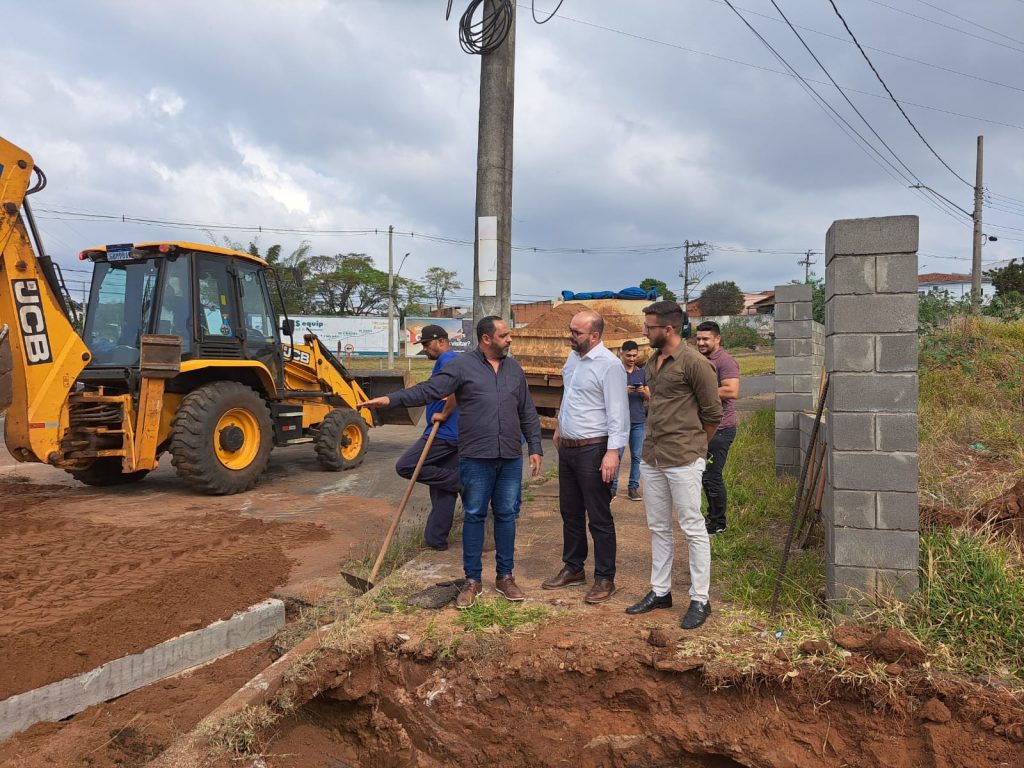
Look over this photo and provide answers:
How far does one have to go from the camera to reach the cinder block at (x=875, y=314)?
352cm

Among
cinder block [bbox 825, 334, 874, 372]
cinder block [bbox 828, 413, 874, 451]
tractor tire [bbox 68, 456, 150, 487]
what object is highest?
cinder block [bbox 825, 334, 874, 372]

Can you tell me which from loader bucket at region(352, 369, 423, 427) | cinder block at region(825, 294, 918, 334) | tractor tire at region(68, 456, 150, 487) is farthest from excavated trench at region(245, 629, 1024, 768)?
loader bucket at region(352, 369, 423, 427)

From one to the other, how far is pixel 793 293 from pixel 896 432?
4.50 metres

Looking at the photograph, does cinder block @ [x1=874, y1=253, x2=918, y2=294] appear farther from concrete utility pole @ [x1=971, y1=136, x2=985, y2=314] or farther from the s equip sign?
concrete utility pole @ [x1=971, y1=136, x2=985, y2=314]

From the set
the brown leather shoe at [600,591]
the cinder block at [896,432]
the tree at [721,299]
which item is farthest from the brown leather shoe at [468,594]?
the tree at [721,299]

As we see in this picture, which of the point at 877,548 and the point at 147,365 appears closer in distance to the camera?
the point at 877,548

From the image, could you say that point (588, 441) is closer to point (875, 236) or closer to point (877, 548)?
point (877, 548)

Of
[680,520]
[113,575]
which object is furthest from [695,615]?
[113,575]

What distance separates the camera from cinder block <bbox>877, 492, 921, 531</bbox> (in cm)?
353

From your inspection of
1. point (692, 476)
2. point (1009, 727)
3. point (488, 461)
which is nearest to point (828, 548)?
point (692, 476)

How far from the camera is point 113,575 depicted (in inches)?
197

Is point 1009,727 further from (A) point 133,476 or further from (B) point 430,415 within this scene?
(A) point 133,476

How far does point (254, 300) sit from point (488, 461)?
5585 millimetres

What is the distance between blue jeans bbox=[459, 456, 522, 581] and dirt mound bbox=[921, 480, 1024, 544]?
2503 mm
